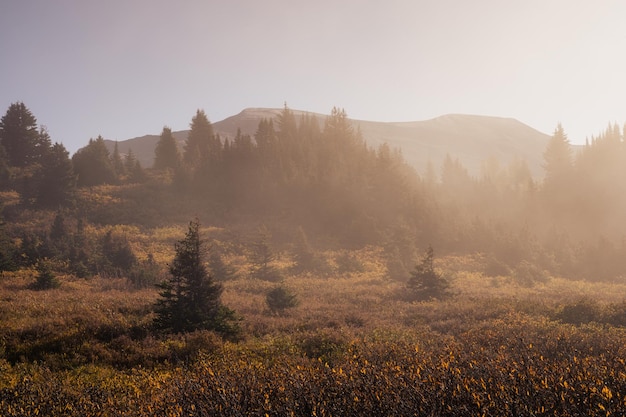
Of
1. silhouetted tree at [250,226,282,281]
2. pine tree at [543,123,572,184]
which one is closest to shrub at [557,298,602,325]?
silhouetted tree at [250,226,282,281]

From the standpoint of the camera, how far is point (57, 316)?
13953 mm

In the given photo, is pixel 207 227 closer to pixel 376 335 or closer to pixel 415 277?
pixel 415 277

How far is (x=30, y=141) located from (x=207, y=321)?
59.8m

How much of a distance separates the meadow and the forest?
0.07 meters

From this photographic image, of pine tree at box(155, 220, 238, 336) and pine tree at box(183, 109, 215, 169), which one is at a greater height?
pine tree at box(183, 109, 215, 169)

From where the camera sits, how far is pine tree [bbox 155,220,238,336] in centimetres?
1316

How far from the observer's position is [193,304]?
546 inches

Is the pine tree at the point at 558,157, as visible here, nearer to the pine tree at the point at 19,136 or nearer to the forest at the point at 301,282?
the forest at the point at 301,282

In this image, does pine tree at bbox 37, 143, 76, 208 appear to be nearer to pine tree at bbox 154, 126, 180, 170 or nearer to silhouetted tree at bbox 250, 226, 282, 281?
pine tree at bbox 154, 126, 180, 170

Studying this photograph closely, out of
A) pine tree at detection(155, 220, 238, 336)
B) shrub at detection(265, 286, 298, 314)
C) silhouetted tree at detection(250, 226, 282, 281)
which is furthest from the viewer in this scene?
silhouetted tree at detection(250, 226, 282, 281)

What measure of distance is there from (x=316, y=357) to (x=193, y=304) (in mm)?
5753

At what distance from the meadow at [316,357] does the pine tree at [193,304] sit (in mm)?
812

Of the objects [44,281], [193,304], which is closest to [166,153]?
[44,281]

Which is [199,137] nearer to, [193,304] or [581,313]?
[193,304]
